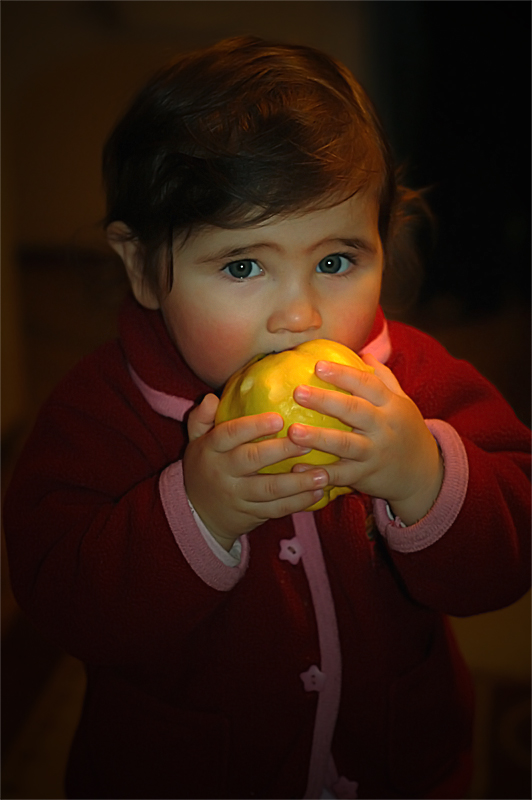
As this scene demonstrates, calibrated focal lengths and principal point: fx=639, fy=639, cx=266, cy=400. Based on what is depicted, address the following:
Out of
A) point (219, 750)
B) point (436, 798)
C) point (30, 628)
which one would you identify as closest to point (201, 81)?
point (219, 750)

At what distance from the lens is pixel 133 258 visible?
0.62 m

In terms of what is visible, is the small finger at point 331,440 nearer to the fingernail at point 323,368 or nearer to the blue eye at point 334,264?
the fingernail at point 323,368

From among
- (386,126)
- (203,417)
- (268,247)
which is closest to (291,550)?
(203,417)

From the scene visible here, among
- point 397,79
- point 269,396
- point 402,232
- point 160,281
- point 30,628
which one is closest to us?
point 269,396

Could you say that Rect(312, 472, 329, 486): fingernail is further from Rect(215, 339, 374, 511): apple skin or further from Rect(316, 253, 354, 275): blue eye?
Rect(316, 253, 354, 275): blue eye

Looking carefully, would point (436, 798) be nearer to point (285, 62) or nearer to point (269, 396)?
point (269, 396)

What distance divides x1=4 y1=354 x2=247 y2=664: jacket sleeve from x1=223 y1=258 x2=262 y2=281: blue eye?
167 mm

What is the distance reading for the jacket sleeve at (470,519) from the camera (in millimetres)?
509

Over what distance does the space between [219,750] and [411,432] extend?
1.15 ft

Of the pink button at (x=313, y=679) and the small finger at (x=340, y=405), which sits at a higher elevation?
the small finger at (x=340, y=405)

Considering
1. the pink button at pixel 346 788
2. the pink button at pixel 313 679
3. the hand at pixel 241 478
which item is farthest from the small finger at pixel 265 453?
the pink button at pixel 346 788

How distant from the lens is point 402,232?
2.44 ft

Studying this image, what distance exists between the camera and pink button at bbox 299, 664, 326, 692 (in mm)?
577

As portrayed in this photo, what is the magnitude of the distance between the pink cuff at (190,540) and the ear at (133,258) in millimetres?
188
